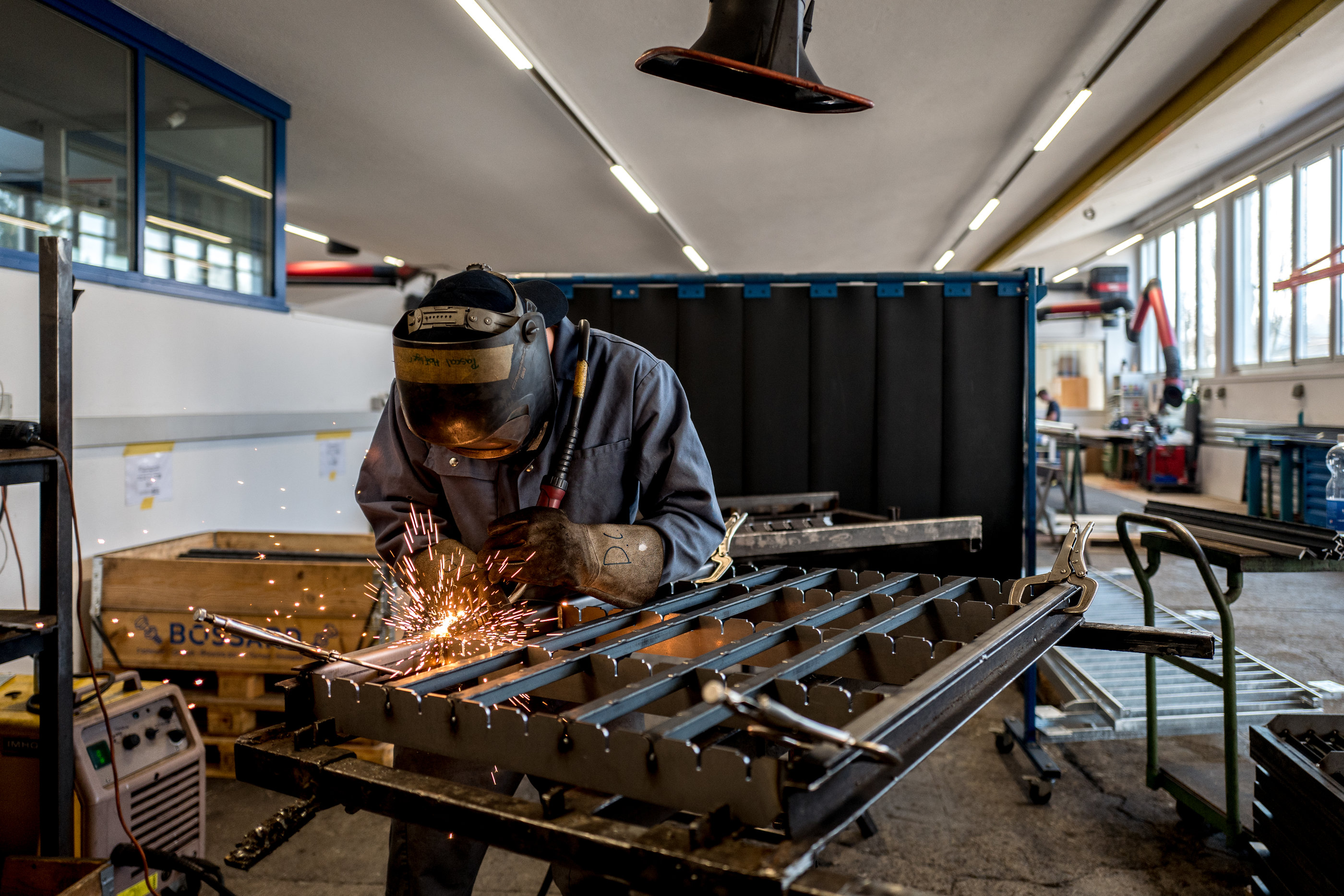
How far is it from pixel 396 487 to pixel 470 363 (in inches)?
22.3

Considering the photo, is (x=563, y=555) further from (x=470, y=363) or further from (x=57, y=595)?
(x=57, y=595)

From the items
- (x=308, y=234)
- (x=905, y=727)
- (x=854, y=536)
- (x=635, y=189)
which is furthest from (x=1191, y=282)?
(x=905, y=727)

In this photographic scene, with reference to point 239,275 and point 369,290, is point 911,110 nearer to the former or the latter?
point 239,275

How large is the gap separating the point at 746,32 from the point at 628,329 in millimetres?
1126

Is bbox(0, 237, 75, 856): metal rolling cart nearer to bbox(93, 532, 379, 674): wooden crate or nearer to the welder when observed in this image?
the welder

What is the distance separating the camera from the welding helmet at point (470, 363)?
1.05 meters

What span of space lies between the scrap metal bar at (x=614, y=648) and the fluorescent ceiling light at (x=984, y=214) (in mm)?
7474

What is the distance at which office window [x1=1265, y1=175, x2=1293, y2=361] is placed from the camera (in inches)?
319

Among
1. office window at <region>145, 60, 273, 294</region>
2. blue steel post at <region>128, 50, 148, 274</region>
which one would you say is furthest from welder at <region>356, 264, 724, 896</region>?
office window at <region>145, 60, 273, 294</region>

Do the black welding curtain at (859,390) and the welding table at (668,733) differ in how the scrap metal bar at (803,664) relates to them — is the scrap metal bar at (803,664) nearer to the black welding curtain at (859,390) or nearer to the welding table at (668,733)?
the welding table at (668,733)

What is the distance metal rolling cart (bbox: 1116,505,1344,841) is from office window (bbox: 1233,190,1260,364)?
8221 mm

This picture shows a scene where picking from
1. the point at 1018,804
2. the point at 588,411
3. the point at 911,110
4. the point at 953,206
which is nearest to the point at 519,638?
the point at 588,411

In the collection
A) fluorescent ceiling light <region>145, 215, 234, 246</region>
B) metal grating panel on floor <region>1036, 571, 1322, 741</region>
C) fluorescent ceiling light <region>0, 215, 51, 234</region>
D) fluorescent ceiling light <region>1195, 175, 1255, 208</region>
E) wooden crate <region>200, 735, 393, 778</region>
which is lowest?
wooden crate <region>200, 735, 393, 778</region>

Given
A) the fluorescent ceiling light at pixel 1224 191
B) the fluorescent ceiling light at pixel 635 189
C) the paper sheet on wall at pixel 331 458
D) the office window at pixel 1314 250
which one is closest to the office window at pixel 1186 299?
the fluorescent ceiling light at pixel 1224 191
